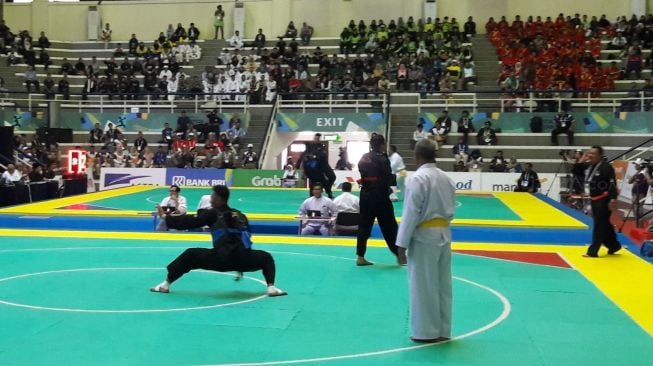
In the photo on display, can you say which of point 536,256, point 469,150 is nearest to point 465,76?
point 469,150

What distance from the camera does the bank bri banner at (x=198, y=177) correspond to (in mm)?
25328

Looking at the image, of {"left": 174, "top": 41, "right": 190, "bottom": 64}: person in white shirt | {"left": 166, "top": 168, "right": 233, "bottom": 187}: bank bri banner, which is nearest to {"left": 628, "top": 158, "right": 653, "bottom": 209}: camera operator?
{"left": 166, "top": 168, "right": 233, "bottom": 187}: bank bri banner

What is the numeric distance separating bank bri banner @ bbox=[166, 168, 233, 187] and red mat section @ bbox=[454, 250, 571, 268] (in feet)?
50.9

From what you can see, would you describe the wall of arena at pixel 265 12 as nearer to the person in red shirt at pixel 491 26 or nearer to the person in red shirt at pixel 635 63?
the person in red shirt at pixel 491 26

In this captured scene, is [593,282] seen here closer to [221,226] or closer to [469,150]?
[221,226]

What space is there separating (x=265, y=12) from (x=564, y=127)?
19.3 metres

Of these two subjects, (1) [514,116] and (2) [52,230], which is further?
(1) [514,116]

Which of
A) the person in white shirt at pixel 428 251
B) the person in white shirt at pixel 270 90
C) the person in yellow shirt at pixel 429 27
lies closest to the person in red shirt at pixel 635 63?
the person in yellow shirt at pixel 429 27

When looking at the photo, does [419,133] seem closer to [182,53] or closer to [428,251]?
[182,53]

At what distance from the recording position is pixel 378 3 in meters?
37.4

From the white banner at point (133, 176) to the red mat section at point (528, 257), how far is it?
1699cm

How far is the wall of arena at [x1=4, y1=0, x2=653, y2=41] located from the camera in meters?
36.3

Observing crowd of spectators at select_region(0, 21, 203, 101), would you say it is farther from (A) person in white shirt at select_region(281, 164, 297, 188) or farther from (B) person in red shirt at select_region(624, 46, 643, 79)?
(B) person in red shirt at select_region(624, 46, 643, 79)

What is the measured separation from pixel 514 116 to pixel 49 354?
81.6ft
